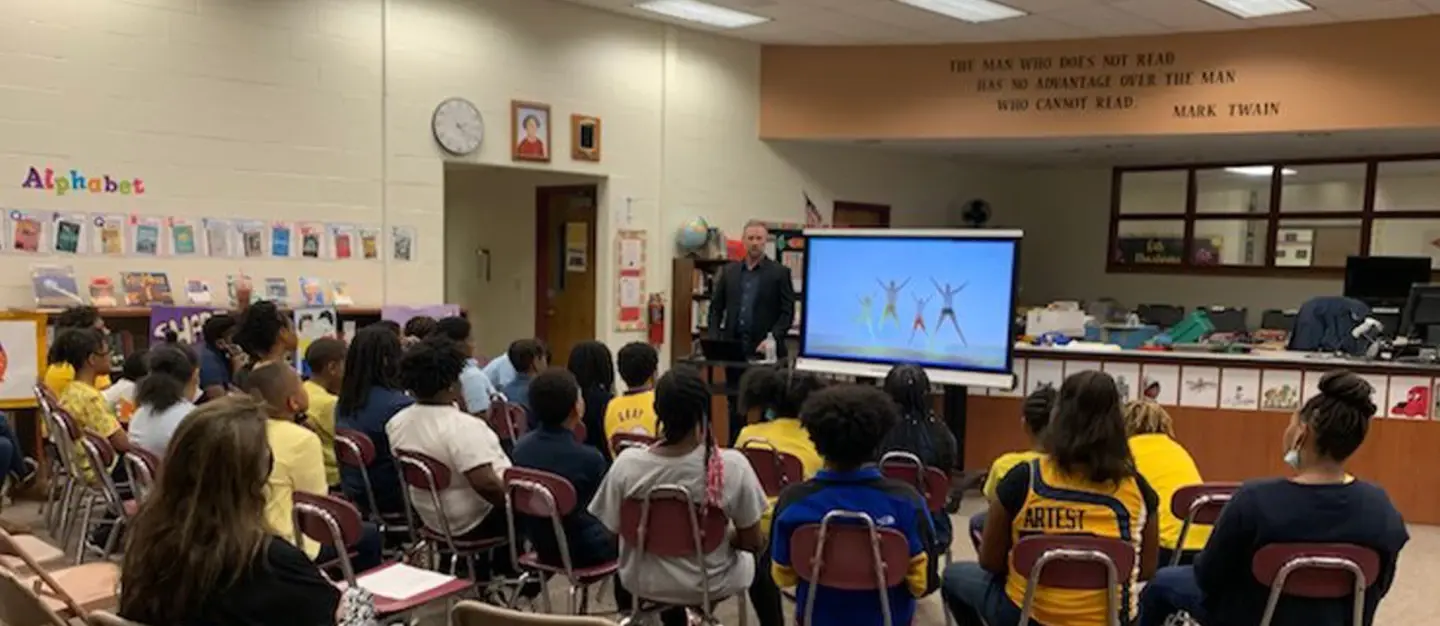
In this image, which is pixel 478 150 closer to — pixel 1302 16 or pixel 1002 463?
pixel 1002 463

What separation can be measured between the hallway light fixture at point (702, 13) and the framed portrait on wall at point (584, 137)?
3.25 ft

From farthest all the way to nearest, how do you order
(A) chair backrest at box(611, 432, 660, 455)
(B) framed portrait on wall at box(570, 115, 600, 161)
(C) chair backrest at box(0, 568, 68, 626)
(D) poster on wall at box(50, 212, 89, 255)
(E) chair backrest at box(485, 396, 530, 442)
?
1. (B) framed portrait on wall at box(570, 115, 600, 161)
2. (D) poster on wall at box(50, 212, 89, 255)
3. (E) chair backrest at box(485, 396, 530, 442)
4. (A) chair backrest at box(611, 432, 660, 455)
5. (C) chair backrest at box(0, 568, 68, 626)

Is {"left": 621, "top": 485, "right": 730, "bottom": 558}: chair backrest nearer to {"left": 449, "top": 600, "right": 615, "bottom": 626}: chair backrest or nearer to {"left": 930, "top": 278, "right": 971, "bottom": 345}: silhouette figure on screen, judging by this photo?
{"left": 449, "top": 600, "right": 615, "bottom": 626}: chair backrest

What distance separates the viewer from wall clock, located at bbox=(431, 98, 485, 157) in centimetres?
736

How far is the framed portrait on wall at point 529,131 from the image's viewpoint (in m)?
7.77

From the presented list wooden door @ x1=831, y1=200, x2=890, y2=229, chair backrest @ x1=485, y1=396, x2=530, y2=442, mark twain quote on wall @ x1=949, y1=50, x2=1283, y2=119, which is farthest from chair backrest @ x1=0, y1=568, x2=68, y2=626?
wooden door @ x1=831, y1=200, x2=890, y2=229

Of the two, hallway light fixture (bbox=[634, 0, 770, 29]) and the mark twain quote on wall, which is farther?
the mark twain quote on wall

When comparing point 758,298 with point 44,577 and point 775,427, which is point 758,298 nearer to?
point 775,427

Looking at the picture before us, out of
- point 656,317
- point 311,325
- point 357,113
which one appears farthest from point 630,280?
point 311,325

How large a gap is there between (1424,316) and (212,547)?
689cm

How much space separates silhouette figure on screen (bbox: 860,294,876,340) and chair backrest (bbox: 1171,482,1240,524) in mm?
2889

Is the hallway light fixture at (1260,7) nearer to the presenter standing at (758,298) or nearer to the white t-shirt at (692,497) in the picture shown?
the presenter standing at (758,298)

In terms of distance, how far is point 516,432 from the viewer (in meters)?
→ 4.60

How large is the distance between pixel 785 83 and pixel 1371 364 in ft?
17.6
